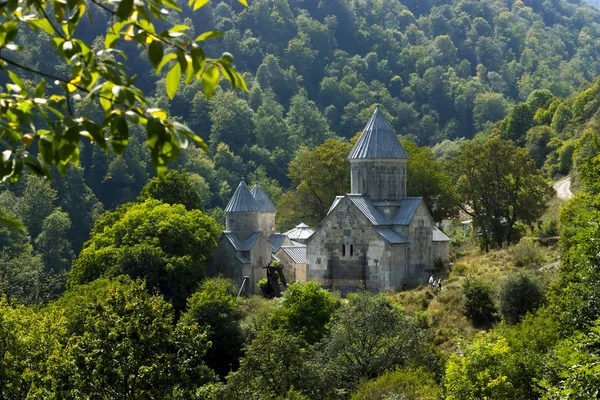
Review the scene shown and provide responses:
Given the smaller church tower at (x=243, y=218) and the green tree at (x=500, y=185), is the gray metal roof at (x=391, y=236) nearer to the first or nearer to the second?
the green tree at (x=500, y=185)

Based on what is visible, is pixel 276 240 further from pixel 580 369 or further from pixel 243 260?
pixel 580 369

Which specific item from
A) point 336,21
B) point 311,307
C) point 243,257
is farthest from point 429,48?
point 311,307

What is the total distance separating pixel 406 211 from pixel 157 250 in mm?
10294

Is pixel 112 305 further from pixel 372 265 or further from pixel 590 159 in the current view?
pixel 372 265

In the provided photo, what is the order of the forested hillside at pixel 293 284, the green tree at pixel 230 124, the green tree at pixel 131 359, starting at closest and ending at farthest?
the green tree at pixel 131 359 → the forested hillside at pixel 293 284 → the green tree at pixel 230 124

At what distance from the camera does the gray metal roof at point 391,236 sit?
39188 mm

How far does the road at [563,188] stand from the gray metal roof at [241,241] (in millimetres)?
18303

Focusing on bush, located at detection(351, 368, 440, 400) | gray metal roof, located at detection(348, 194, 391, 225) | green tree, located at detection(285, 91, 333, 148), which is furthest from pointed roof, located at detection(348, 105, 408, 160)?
green tree, located at detection(285, 91, 333, 148)

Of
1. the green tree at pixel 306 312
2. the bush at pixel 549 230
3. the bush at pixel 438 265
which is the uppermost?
the bush at pixel 549 230

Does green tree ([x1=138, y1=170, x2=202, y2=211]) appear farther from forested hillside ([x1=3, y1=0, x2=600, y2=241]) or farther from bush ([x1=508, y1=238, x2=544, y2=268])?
forested hillside ([x1=3, y1=0, x2=600, y2=241])

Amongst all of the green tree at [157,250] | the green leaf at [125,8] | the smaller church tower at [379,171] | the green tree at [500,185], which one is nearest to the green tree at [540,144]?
the green tree at [500,185]

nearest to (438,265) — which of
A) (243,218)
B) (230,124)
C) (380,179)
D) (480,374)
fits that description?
(380,179)

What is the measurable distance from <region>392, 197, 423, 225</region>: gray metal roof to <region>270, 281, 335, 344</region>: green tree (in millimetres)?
6847

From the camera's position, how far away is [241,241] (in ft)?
152
